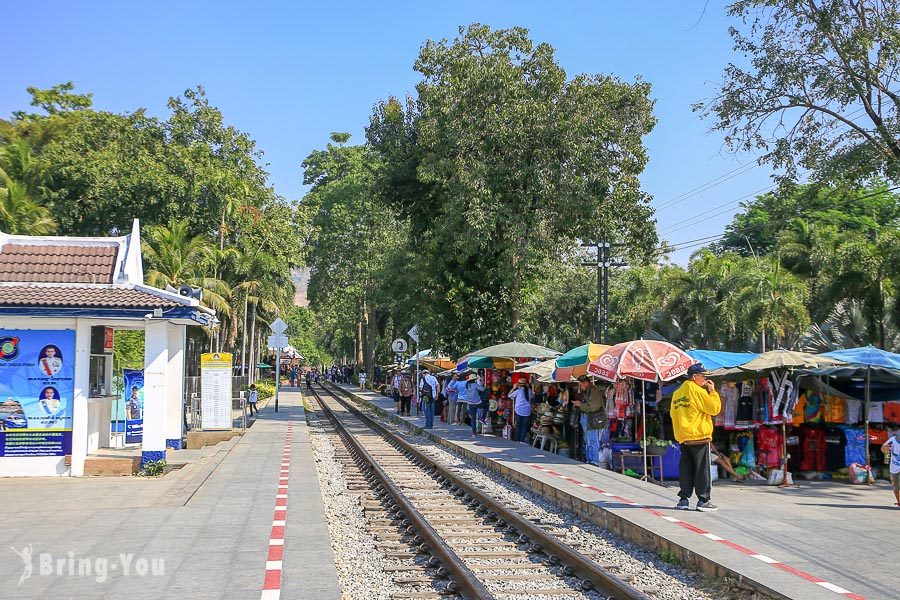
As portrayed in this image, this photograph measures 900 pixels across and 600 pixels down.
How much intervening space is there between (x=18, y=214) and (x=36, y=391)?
23.3 meters

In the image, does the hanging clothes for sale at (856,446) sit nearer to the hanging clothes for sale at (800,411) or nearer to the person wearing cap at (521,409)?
the hanging clothes for sale at (800,411)

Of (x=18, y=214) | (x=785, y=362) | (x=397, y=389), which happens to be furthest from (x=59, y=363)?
(x=397, y=389)

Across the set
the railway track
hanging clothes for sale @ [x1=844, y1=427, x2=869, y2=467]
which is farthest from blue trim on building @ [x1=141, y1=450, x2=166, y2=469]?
hanging clothes for sale @ [x1=844, y1=427, x2=869, y2=467]

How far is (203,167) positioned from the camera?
3978 cm

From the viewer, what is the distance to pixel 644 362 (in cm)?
1556

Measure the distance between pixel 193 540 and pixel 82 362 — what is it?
22.2ft

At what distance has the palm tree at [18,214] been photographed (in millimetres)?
33906

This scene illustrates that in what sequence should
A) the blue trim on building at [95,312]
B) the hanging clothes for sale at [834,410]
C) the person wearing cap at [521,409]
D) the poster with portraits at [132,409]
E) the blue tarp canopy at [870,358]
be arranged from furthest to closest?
the person wearing cap at [521,409]
the poster with portraits at [132,409]
the hanging clothes for sale at [834,410]
the blue tarp canopy at [870,358]
the blue trim on building at [95,312]

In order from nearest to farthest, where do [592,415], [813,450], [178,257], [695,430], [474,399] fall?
[695,430] < [813,450] < [592,415] < [474,399] < [178,257]

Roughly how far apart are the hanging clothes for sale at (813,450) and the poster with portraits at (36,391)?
1373 cm

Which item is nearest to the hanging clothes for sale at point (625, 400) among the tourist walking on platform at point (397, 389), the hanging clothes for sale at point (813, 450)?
the hanging clothes for sale at point (813, 450)

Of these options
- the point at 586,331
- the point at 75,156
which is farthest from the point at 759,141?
the point at 586,331

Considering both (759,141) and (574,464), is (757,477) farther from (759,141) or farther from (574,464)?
(759,141)

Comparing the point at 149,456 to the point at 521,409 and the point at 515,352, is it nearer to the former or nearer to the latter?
the point at 521,409
